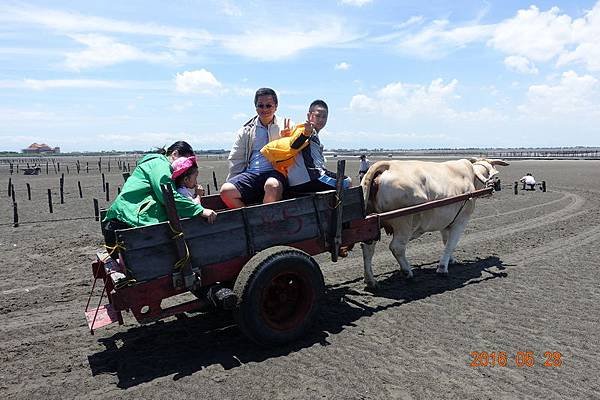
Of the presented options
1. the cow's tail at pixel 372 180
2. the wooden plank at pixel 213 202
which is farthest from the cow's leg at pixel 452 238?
the wooden plank at pixel 213 202

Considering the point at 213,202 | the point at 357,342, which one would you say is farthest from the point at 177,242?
the point at 357,342

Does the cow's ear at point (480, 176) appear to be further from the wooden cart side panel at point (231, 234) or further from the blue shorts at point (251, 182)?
the blue shorts at point (251, 182)

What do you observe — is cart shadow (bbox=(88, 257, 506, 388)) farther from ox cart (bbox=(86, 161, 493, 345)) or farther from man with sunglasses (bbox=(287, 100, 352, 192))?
man with sunglasses (bbox=(287, 100, 352, 192))

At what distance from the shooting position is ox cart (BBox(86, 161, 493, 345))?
4039 mm

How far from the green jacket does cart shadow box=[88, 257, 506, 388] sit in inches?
54.5

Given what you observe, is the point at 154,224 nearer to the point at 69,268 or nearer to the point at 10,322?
the point at 10,322

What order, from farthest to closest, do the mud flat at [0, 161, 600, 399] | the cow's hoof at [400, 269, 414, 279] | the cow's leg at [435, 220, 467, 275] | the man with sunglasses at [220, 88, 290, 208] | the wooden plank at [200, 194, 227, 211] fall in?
the cow's leg at [435, 220, 467, 275] → the cow's hoof at [400, 269, 414, 279] → the wooden plank at [200, 194, 227, 211] → the man with sunglasses at [220, 88, 290, 208] → the mud flat at [0, 161, 600, 399]

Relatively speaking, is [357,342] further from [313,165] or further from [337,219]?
[313,165]

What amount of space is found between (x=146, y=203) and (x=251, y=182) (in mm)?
1270

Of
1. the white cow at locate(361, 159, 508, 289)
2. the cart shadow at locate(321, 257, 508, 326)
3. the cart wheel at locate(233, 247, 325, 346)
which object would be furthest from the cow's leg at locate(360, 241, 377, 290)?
the cart wheel at locate(233, 247, 325, 346)

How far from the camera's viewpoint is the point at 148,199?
4.40m

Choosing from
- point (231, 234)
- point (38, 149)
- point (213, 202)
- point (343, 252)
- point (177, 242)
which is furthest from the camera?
point (38, 149)

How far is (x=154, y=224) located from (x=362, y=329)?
8.54 ft

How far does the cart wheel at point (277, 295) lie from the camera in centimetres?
431
